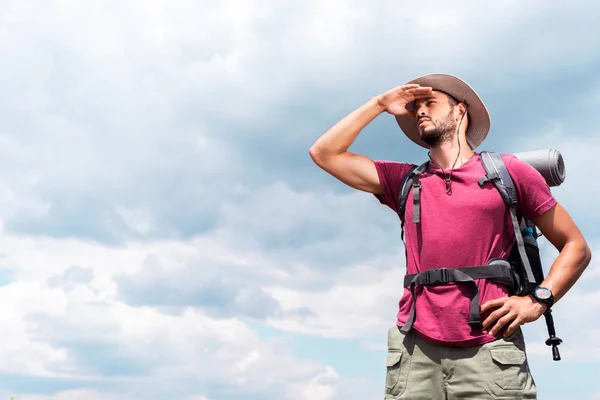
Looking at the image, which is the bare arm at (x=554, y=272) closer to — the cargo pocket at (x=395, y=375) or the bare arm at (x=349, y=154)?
the cargo pocket at (x=395, y=375)

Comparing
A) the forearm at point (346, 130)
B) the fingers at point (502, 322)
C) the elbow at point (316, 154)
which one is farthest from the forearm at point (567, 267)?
the elbow at point (316, 154)

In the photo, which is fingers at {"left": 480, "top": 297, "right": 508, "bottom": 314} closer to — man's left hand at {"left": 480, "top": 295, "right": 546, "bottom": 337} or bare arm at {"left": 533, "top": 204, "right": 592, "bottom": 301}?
man's left hand at {"left": 480, "top": 295, "right": 546, "bottom": 337}

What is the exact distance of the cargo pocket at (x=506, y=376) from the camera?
5164 millimetres

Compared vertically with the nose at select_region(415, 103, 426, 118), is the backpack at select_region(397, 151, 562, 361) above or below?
below

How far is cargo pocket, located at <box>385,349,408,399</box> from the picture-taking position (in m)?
5.48

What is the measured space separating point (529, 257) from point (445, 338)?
4.18ft

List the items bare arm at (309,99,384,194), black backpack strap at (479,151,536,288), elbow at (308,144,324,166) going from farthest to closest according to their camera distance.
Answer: elbow at (308,144,324,166)
bare arm at (309,99,384,194)
black backpack strap at (479,151,536,288)

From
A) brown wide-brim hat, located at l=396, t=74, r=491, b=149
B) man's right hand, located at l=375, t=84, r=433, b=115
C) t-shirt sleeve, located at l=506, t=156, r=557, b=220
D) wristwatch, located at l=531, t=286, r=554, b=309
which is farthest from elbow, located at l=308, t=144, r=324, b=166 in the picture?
wristwatch, located at l=531, t=286, r=554, b=309

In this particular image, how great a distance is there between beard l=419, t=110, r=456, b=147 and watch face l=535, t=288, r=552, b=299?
178 centimetres

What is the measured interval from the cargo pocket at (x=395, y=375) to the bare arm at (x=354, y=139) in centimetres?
178

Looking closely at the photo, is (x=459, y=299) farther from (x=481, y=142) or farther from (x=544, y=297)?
(x=481, y=142)

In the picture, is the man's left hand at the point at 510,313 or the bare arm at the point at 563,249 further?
the bare arm at the point at 563,249

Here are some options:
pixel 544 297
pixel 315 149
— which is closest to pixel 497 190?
pixel 544 297

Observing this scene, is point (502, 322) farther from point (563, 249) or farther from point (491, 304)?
point (563, 249)
